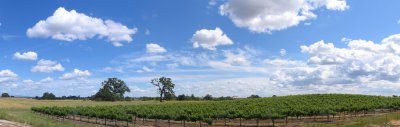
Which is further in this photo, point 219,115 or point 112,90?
point 112,90

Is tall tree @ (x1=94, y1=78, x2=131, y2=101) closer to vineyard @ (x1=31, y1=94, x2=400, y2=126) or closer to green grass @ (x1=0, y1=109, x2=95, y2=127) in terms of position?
vineyard @ (x1=31, y1=94, x2=400, y2=126)

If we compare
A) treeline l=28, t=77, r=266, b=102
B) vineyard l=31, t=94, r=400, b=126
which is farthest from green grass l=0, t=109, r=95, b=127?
treeline l=28, t=77, r=266, b=102

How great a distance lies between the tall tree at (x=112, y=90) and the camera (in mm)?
162700

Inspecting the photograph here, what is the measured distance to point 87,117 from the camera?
77.1 meters

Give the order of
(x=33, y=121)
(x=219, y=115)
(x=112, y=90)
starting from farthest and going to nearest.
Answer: (x=112, y=90), (x=219, y=115), (x=33, y=121)

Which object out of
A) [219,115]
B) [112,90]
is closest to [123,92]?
[112,90]

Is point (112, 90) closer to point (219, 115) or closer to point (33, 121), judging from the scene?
point (219, 115)

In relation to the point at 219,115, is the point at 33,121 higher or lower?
higher

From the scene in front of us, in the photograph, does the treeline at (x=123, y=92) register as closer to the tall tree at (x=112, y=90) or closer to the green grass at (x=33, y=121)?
the tall tree at (x=112, y=90)

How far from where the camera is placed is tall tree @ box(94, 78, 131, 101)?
6406 inches

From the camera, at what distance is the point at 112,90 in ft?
559

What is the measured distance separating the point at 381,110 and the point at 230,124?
3617 cm

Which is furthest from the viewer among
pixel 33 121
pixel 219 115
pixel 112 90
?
pixel 112 90

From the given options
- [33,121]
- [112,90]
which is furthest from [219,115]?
[112,90]
